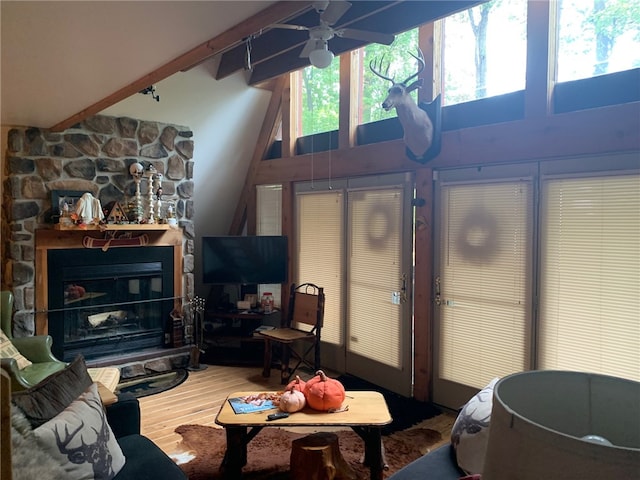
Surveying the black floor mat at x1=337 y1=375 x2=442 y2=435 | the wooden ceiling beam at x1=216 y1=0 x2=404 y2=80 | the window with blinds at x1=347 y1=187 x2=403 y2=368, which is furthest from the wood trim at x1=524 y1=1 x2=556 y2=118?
the black floor mat at x1=337 y1=375 x2=442 y2=435

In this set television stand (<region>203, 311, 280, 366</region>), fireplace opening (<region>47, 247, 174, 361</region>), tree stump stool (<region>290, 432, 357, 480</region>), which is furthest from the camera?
television stand (<region>203, 311, 280, 366</region>)

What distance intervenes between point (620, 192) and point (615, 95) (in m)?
0.60

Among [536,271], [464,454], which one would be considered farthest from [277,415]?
[536,271]

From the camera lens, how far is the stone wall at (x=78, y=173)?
4.32 metres

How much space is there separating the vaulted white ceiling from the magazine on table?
2.02 meters

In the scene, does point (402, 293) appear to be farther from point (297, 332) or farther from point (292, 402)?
point (292, 402)

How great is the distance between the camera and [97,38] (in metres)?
2.41

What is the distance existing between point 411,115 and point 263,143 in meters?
2.39

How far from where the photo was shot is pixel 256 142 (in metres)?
5.79

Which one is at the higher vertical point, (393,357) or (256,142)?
(256,142)

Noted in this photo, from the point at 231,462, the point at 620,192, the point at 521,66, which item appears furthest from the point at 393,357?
the point at 521,66

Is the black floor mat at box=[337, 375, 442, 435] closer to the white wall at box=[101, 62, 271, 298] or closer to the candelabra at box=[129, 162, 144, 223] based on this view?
the candelabra at box=[129, 162, 144, 223]

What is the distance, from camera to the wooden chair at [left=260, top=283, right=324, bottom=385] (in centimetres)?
462

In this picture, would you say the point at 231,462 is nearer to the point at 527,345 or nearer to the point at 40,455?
the point at 40,455
